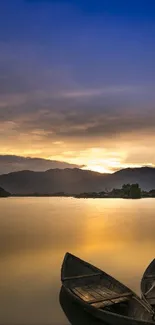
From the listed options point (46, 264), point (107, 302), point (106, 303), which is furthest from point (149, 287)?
point (46, 264)

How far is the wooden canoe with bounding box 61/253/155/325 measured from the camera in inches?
520

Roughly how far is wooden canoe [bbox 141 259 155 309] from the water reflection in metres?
2.74

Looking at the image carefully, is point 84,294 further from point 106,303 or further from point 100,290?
point 106,303

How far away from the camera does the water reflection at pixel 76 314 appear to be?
1482cm

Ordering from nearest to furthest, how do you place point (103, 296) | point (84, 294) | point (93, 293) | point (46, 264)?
point (103, 296) → point (84, 294) → point (93, 293) → point (46, 264)

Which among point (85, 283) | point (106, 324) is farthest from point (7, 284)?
point (106, 324)

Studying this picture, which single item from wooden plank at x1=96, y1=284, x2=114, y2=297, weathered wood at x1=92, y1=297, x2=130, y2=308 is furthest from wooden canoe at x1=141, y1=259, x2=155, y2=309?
wooden plank at x1=96, y1=284, x2=114, y2=297

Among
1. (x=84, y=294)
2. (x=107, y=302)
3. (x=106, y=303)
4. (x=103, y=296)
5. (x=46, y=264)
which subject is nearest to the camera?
(x=106, y=303)

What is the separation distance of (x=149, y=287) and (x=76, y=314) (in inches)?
166

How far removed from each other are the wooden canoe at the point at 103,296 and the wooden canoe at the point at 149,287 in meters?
0.85

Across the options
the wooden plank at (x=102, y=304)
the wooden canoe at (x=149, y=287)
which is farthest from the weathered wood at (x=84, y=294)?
the wooden canoe at (x=149, y=287)

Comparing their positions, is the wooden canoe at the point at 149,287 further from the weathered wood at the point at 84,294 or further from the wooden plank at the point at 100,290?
the weathered wood at the point at 84,294

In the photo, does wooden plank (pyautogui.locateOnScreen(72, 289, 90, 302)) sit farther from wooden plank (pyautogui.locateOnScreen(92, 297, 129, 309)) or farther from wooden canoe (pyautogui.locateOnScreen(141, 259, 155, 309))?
wooden canoe (pyautogui.locateOnScreen(141, 259, 155, 309))

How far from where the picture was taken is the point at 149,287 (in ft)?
57.9
